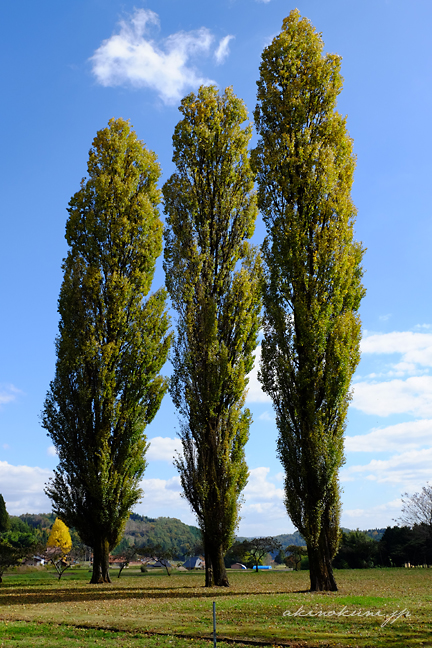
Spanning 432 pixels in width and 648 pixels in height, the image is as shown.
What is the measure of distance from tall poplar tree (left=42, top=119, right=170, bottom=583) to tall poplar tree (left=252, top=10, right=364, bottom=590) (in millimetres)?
6627

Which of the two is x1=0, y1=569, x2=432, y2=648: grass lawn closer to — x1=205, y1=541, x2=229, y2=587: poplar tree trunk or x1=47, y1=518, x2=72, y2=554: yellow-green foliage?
x1=205, y1=541, x2=229, y2=587: poplar tree trunk

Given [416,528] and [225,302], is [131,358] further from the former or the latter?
[416,528]

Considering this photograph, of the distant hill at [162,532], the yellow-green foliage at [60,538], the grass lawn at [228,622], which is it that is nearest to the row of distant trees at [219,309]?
the grass lawn at [228,622]

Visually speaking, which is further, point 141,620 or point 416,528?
point 416,528

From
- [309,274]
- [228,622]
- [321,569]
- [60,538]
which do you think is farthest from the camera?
[60,538]

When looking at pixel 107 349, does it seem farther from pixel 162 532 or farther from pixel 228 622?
pixel 162 532

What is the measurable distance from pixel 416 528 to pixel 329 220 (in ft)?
109

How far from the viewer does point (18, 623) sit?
997 cm

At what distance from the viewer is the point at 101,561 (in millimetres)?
20031

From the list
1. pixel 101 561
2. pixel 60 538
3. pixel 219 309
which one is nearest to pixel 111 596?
pixel 101 561

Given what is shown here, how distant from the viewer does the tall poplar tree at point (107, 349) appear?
1959cm

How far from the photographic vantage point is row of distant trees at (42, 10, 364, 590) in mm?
15633

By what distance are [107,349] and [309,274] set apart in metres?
8.90

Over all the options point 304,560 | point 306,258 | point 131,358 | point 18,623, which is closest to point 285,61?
point 306,258
